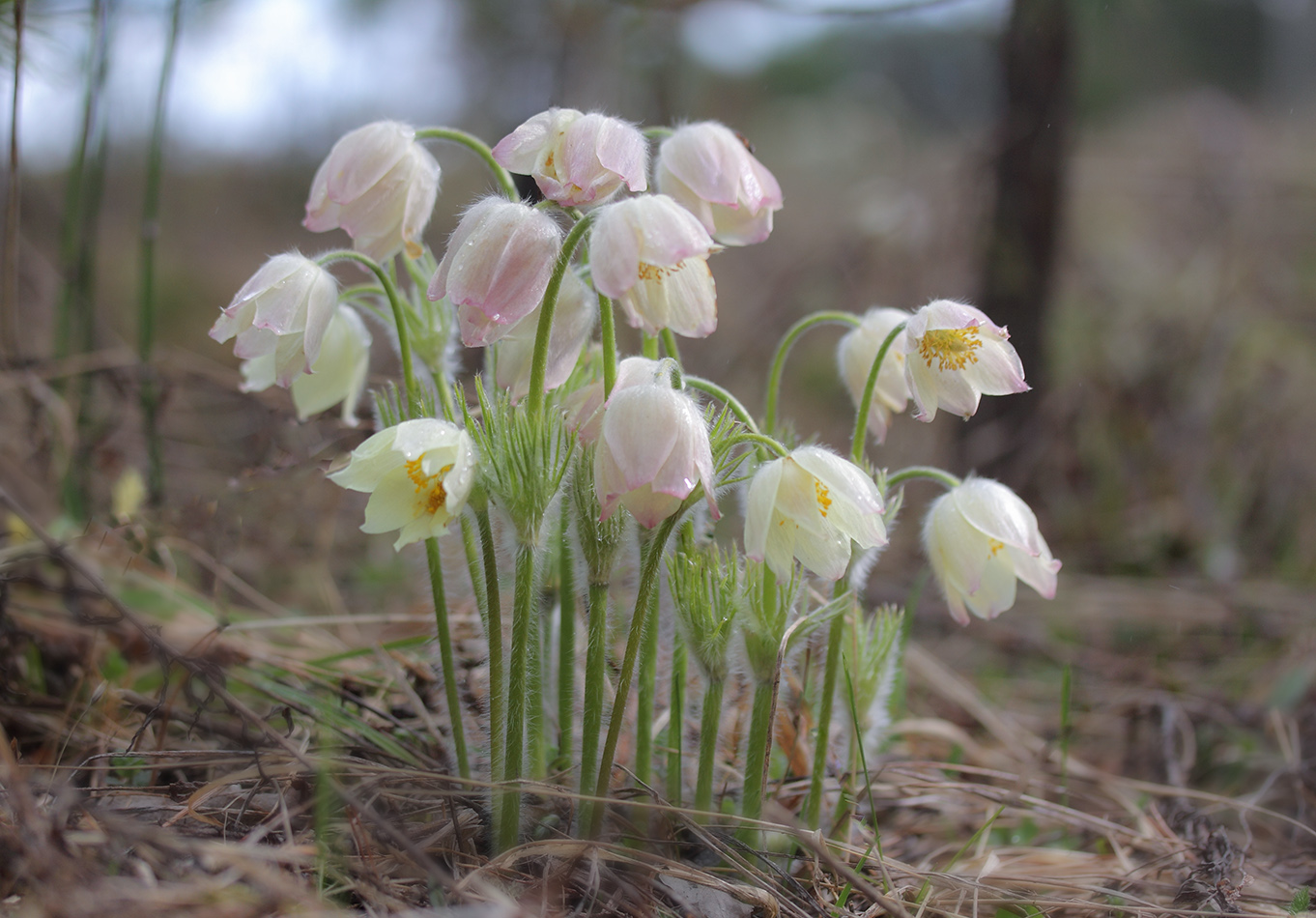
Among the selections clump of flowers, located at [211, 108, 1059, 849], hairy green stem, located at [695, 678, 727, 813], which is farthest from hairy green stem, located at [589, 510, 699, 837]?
hairy green stem, located at [695, 678, 727, 813]

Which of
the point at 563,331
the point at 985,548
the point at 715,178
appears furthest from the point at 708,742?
the point at 715,178

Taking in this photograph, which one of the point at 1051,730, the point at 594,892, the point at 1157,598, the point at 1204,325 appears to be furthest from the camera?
the point at 1204,325

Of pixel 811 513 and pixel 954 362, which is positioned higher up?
pixel 954 362

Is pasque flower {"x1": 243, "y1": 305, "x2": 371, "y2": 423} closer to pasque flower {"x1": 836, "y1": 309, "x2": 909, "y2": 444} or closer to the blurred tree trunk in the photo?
pasque flower {"x1": 836, "y1": 309, "x2": 909, "y2": 444}

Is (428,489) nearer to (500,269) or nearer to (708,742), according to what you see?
(500,269)

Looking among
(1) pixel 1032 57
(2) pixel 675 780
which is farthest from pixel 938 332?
(1) pixel 1032 57

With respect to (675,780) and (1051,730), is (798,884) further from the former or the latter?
(1051,730)

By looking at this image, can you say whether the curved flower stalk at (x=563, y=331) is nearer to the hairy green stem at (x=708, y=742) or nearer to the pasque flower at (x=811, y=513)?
the pasque flower at (x=811, y=513)
